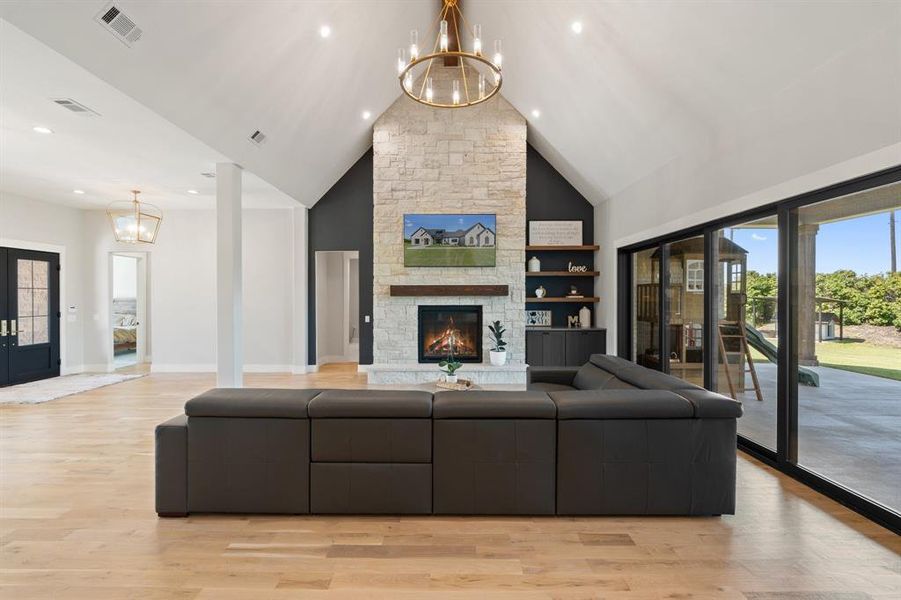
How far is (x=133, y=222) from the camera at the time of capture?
6426mm

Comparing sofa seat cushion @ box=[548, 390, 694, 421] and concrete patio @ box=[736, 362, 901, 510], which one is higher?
sofa seat cushion @ box=[548, 390, 694, 421]

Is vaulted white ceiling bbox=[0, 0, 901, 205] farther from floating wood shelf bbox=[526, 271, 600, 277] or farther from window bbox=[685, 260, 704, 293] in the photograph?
floating wood shelf bbox=[526, 271, 600, 277]

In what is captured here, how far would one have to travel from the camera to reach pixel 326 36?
4.48 metres

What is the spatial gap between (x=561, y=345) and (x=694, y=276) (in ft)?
Result: 9.19

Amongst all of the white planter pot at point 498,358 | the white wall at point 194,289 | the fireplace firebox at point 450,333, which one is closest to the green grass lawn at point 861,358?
the white planter pot at point 498,358

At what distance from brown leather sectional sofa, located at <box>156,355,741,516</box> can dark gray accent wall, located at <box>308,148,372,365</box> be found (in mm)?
5252

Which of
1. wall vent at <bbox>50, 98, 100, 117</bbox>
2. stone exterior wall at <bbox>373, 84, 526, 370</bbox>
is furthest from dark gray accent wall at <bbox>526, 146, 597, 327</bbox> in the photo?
wall vent at <bbox>50, 98, 100, 117</bbox>

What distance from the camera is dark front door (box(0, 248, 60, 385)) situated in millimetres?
6613

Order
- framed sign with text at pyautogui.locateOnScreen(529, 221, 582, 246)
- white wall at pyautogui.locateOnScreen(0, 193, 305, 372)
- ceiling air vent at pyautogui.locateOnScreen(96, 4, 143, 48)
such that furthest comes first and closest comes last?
white wall at pyautogui.locateOnScreen(0, 193, 305, 372) → framed sign with text at pyautogui.locateOnScreen(529, 221, 582, 246) → ceiling air vent at pyautogui.locateOnScreen(96, 4, 143, 48)

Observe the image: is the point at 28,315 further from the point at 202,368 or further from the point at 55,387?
the point at 202,368

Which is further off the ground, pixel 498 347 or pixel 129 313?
pixel 129 313

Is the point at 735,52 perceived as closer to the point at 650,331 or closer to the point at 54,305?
the point at 650,331

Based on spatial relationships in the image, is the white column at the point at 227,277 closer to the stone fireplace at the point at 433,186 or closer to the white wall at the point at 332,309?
the stone fireplace at the point at 433,186

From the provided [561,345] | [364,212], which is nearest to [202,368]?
[364,212]
